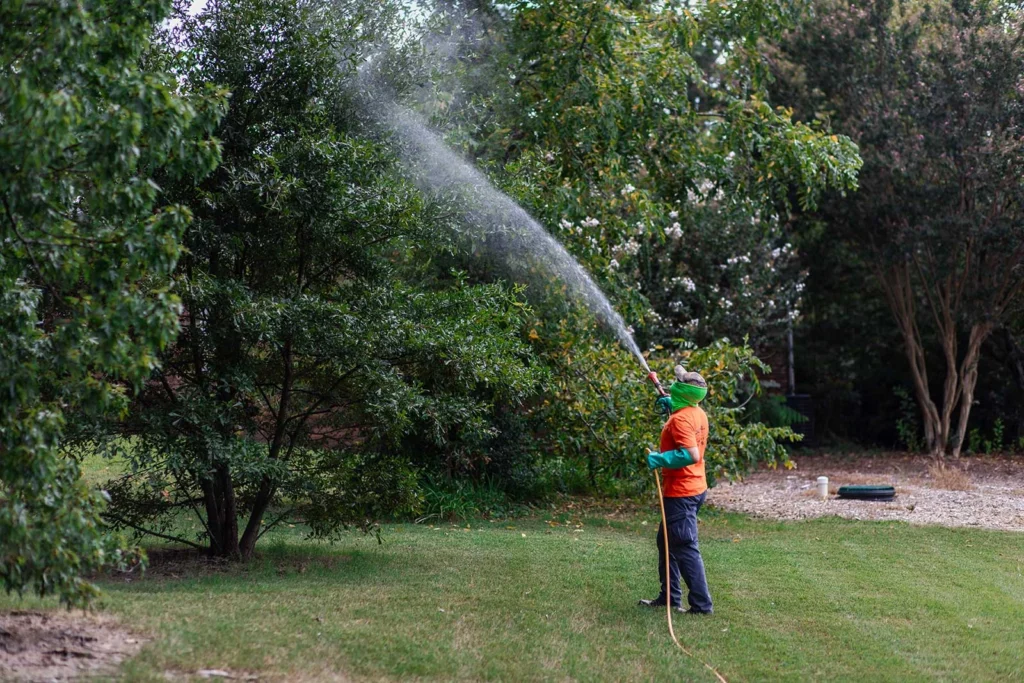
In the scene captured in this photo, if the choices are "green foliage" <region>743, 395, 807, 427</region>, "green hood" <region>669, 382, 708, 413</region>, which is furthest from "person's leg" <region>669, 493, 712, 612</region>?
"green foliage" <region>743, 395, 807, 427</region>

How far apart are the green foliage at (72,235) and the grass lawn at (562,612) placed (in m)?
0.86

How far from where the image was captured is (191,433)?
744cm

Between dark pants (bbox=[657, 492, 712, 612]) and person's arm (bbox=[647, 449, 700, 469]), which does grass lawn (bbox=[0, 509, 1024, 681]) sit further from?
person's arm (bbox=[647, 449, 700, 469])

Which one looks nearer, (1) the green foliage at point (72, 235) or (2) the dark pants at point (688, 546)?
(1) the green foliage at point (72, 235)

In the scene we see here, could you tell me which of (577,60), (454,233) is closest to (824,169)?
(577,60)

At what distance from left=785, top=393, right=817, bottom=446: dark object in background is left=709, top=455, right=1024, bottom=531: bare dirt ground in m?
2.03

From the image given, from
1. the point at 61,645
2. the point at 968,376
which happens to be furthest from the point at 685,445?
the point at 968,376

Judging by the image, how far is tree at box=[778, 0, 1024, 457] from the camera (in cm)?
1634

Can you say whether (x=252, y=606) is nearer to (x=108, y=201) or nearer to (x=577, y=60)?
(x=108, y=201)

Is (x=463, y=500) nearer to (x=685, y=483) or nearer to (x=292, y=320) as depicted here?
(x=685, y=483)

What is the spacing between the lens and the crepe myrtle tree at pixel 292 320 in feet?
24.2

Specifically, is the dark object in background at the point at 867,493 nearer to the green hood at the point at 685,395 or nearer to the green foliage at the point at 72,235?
the green hood at the point at 685,395

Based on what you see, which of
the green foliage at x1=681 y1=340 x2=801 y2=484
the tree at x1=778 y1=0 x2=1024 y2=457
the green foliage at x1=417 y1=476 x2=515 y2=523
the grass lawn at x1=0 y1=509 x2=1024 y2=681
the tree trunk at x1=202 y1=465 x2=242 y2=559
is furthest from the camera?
the tree at x1=778 y1=0 x2=1024 y2=457

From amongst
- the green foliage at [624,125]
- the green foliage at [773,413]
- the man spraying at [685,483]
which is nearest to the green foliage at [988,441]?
the green foliage at [773,413]
